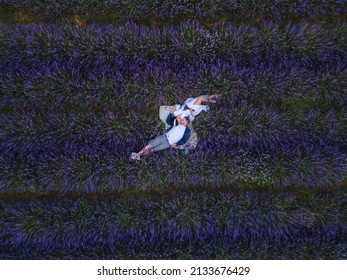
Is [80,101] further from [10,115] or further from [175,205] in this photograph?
[175,205]

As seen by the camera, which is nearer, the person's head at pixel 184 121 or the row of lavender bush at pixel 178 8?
the person's head at pixel 184 121

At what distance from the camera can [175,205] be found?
6215 mm

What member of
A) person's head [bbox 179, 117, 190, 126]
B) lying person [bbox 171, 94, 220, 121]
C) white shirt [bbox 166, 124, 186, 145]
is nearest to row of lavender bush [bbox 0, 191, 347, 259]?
white shirt [bbox 166, 124, 186, 145]

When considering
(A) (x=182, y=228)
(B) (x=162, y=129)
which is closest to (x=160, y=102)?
(B) (x=162, y=129)

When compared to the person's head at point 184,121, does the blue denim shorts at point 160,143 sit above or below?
below

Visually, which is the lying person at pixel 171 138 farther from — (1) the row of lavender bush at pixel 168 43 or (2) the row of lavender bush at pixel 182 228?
(1) the row of lavender bush at pixel 168 43

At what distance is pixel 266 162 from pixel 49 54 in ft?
15.2

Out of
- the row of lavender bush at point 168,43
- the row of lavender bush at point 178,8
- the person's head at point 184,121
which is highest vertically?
the row of lavender bush at point 178,8

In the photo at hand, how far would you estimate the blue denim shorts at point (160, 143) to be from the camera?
6188 mm

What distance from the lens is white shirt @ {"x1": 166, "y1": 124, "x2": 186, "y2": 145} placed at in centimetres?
613

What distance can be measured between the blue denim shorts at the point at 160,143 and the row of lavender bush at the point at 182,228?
1.01m

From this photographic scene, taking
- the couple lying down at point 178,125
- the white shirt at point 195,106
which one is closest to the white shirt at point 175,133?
the couple lying down at point 178,125

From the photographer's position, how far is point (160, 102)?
20.8 feet

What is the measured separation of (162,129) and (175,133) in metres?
0.32
